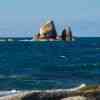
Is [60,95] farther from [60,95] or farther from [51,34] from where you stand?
[51,34]

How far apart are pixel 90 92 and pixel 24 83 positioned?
2386 cm

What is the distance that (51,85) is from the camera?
44.5m

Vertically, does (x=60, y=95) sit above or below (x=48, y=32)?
above

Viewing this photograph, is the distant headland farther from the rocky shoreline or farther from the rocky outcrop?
the rocky shoreline

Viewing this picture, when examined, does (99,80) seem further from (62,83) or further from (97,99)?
(97,99)

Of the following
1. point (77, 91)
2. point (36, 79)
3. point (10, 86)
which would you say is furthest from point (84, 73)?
point (77, 91)

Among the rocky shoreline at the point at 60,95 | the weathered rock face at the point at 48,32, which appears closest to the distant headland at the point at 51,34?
the weathered rock face at the point at 48,32

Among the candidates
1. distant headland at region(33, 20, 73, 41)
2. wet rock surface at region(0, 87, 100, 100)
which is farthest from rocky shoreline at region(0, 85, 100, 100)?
distant headland at region(33, 20, 73, 41)

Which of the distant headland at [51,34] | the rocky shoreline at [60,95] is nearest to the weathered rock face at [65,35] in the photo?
the distant headland at [51,34]

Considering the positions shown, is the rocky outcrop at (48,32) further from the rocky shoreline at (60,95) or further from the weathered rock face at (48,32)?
the rocky shoreline at (60,95)

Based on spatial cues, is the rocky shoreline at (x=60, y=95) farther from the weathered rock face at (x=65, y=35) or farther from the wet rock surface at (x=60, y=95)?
the weathered rock face at (x=65, y=35)

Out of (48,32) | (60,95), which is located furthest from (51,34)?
(60,95)

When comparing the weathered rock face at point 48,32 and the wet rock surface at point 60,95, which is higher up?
the wet rock surface at point 60,95

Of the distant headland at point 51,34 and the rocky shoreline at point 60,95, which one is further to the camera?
the distant headland at point 51,34
